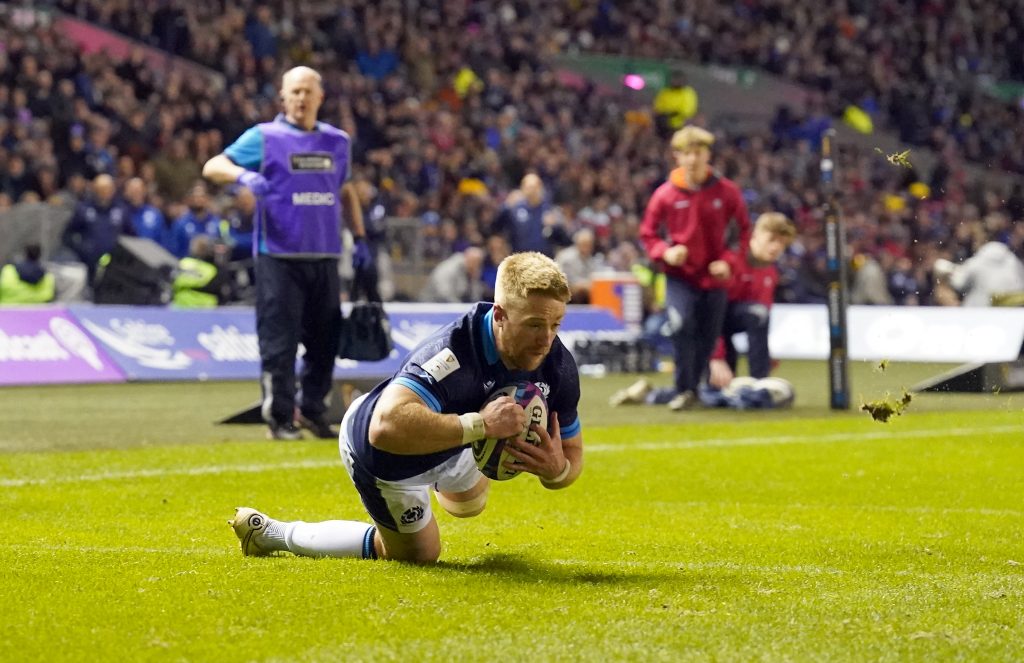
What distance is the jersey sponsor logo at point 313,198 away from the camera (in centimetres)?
1150

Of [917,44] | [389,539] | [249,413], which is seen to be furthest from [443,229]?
[917,44]

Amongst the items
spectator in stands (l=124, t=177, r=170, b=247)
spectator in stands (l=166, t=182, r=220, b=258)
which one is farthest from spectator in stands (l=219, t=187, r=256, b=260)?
spectator in stands (l=124, t=177, r=170, b=247)

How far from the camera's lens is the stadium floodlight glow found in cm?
3925

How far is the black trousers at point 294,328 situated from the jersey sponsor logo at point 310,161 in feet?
2.13

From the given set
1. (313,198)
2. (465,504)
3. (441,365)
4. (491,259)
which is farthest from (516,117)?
(441,365)

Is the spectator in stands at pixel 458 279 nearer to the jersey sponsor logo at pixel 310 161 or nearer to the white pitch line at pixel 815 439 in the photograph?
the white pitch line at pixel 815 439

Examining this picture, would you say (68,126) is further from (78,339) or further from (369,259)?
(369,259)

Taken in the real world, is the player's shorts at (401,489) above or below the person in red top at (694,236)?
below

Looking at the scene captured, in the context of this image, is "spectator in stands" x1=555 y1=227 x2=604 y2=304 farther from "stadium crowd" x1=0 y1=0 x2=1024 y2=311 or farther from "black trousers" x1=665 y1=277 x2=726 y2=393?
"black trousers" x1=665 y1=277 x2=726 y2=393

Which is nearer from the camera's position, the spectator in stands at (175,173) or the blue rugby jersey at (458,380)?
the blue rugby jersey at (458,380)

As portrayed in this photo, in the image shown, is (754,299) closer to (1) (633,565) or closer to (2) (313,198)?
(2) (313,198)

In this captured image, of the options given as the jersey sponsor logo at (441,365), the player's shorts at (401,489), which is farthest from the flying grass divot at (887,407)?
the jersey sponsor logo at (441,365)

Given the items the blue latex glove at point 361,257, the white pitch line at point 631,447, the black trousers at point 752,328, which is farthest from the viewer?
the black trousers at point 752,328

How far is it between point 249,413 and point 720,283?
15.0 feet
